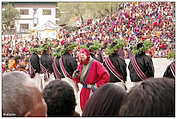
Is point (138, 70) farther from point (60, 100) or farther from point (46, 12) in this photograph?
point (46, 12)

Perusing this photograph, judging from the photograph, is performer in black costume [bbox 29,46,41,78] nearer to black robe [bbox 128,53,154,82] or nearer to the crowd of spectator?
black robe [bbox 128,53,154,82]

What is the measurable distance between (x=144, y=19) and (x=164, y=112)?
1038 inches

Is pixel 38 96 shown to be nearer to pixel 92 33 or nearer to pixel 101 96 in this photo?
pixel 101 96

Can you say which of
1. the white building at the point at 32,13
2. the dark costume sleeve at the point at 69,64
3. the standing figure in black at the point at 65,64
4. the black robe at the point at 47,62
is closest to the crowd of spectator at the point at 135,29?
the black robe at the point at 47,62

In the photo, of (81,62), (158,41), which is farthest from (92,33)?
(81,62)

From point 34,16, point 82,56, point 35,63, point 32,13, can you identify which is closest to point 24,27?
point 34,16

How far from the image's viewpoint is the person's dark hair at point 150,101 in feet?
7.10

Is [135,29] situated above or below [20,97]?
above

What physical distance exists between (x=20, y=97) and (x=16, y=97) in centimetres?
2

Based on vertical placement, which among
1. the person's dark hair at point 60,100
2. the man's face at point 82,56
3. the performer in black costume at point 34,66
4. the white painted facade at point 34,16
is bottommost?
the performer in black costume at point 34,66

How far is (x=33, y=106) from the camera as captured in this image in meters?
2.37

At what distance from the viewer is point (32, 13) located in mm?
52406

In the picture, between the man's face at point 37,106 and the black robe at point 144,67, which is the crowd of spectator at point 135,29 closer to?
the black robe at point 144,67

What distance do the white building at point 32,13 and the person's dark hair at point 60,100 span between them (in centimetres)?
4680
